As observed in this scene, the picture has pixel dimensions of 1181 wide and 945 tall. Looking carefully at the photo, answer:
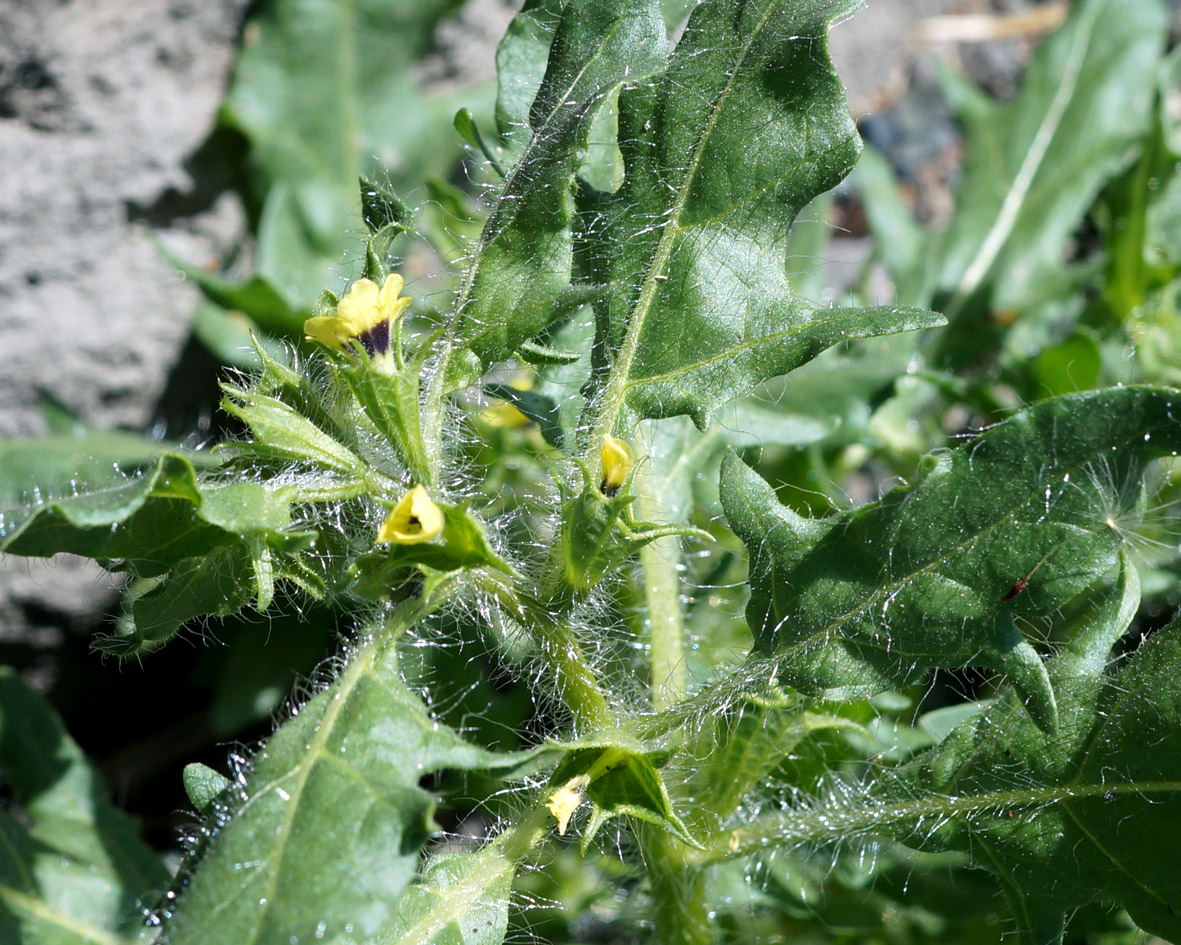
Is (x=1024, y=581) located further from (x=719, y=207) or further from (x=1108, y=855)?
(x=719, y=207)

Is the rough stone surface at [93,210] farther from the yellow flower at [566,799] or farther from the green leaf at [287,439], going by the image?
the yellow flower at [566,799]

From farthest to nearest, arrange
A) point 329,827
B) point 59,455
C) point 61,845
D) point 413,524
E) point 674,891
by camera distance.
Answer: point 59,455
point 61,845
point 674,891
point 413,524
point 329,827

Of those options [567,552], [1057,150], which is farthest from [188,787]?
[1057,150]

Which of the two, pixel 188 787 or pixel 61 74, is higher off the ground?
pixel 61 74

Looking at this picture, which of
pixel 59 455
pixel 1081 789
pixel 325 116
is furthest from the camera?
pixel 325 116

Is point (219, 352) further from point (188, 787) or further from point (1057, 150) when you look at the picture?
point (1057, 150)

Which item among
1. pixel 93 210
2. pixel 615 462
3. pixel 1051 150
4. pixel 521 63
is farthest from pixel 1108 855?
pixel 93 210
